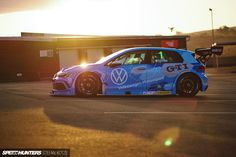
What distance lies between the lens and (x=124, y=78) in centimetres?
1231

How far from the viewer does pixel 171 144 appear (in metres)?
5.79

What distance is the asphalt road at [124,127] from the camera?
5566 millimetres

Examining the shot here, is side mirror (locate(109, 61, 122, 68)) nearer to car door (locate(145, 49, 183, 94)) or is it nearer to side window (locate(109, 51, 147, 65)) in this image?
side window (locate(109, 51, 147, 65))

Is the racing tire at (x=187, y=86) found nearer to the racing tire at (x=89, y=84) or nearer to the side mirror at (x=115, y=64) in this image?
the side mirror at (x=115, y=64)

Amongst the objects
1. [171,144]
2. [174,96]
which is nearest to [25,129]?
[171,144]

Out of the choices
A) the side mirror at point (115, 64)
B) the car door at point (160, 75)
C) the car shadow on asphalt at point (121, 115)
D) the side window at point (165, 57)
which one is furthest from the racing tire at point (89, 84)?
the side window at point (165, 57)

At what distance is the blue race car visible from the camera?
12297 millimetres

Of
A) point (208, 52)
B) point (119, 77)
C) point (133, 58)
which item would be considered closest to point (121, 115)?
point (119, 77)

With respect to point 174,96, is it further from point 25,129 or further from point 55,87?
point 25,129

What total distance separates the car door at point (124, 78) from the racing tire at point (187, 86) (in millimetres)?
1059

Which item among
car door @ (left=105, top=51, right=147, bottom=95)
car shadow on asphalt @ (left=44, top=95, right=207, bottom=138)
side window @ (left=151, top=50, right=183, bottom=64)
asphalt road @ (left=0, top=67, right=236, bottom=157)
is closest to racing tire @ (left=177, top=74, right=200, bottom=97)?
side window @ (left=151, top=50, right=183, bottom=64)

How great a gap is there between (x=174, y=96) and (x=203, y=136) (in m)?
6.37

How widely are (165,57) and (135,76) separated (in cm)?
110

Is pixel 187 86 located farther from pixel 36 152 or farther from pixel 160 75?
pixel 36 152
